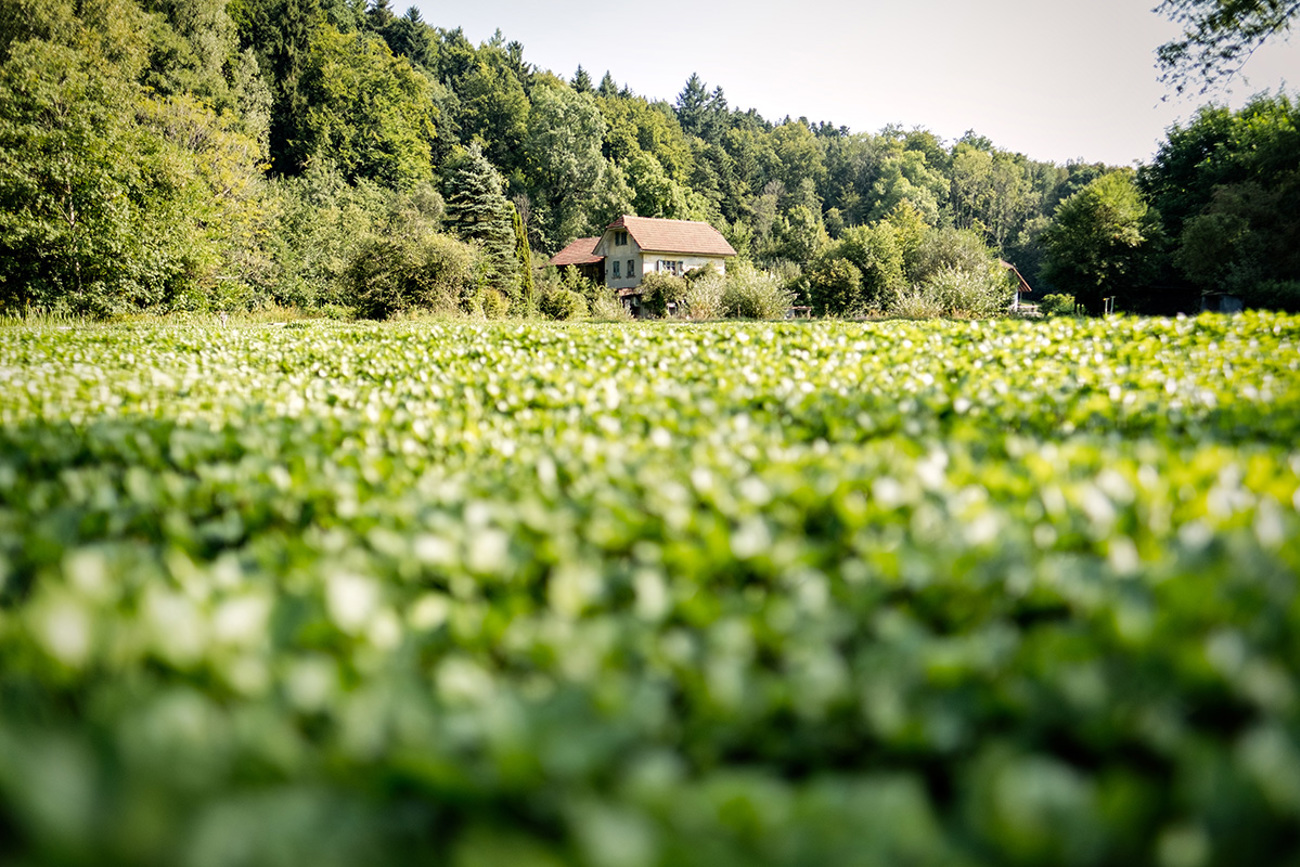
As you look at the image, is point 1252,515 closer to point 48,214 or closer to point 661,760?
point 661,760

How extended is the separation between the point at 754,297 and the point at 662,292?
34.5 feet

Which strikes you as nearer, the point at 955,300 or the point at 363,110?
the point at 955,300

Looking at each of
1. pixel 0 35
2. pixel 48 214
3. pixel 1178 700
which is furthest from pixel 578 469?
pixel 0 35

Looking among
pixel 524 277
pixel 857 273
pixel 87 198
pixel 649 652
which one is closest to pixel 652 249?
pixel 524 277

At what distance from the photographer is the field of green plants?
0.85 meters

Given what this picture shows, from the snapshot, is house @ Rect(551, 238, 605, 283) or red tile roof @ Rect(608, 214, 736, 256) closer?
red tile roof @ Rect(608, 214, 736, 256)

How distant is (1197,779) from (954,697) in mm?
333

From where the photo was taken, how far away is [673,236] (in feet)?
179

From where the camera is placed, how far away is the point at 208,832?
0.74 meters

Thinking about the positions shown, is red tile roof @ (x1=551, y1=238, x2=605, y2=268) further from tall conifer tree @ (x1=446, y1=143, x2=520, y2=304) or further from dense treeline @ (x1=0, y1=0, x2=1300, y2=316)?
tall conifer tree @ (x1=446, y1=143, x2=520, y2=304)

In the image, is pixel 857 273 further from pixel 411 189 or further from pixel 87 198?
pixel 411 189

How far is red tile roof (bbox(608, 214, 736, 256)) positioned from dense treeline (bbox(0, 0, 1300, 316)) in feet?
15.9

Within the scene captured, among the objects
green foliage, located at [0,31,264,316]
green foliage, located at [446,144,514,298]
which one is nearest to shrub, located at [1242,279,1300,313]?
green foliage, located at [446,144,514,298]

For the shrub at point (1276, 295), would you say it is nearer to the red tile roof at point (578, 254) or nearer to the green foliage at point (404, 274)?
the green foliage at point (404, 274)
